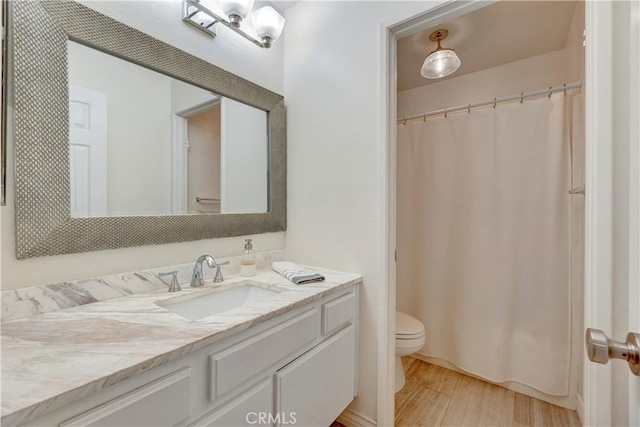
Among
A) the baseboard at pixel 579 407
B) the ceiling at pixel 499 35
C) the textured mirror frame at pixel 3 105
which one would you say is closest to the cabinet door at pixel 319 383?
the textured mirror frame at pixel 3 105

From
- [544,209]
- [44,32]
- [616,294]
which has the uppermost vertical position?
[44,32]

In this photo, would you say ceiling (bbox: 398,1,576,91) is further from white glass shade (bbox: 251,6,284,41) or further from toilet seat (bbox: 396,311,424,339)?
toilet seat (bbox: 396,311,424,339)

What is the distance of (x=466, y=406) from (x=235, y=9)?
2424 millimetres

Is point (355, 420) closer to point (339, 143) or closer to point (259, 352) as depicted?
point (259, 352)

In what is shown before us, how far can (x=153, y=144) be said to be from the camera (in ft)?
3.93

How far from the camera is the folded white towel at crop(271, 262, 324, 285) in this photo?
128cm

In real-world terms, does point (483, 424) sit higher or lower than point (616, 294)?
lower

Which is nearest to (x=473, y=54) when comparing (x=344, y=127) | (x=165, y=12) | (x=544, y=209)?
(x=544, y=209)

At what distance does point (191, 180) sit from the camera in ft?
4.42

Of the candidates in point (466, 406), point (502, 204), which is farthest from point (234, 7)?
point (466, 406)

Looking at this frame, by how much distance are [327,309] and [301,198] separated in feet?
2.32

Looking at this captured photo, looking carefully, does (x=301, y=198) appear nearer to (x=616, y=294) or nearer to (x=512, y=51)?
(x=616, y=294)

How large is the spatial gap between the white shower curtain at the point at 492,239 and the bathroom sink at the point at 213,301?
4.62 feet

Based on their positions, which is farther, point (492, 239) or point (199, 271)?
point (492, 239)
